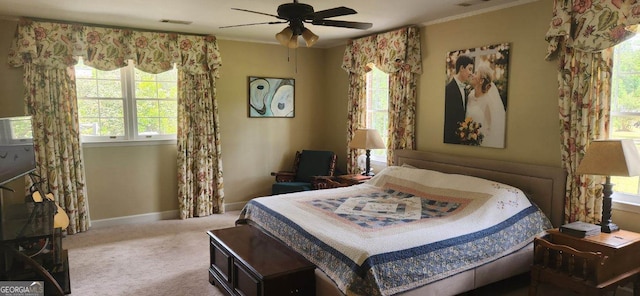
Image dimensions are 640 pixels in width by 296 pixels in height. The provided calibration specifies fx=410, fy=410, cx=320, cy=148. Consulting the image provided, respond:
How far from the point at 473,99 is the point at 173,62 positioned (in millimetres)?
3551

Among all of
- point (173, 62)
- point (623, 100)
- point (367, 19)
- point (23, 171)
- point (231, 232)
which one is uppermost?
point (367, 19)

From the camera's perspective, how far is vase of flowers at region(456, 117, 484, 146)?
13.3 feet

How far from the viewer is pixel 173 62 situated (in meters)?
5.11

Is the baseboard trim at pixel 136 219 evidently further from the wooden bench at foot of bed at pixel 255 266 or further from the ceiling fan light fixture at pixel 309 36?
the ceiling fan light fixture at pixel 309 36

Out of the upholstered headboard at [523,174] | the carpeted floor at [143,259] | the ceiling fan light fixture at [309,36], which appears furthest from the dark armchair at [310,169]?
the ceiling fan light fixture at [309,36]

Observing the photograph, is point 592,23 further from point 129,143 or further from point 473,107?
point 129,143

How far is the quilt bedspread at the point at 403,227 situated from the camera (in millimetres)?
2455

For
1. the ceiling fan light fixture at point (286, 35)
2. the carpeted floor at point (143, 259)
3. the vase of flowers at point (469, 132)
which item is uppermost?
the ceiling fan light fixture at point (286, 35)

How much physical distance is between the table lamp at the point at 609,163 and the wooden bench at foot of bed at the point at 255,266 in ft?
6.59

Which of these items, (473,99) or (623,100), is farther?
(473,99)

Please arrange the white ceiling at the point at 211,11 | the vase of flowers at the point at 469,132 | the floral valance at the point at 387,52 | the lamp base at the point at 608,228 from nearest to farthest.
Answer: the lamp base at the point at 608,228 < the white ceiling at the point at 211,11 < the vase of flowers at the point at 469,132 < the floral valance at the point at 387,52

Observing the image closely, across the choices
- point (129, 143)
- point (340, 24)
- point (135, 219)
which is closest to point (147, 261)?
point (135, 219)

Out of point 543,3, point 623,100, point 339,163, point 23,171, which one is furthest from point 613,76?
point 23,171

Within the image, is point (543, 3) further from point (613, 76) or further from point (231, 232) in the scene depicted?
point (231, 232)
